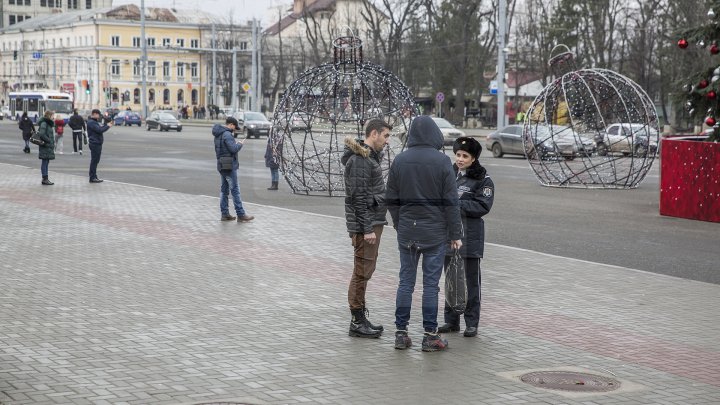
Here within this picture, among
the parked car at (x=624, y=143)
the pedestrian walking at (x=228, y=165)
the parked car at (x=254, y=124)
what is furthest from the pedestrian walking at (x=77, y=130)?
the pedestrian walking at (x=228, y=165)

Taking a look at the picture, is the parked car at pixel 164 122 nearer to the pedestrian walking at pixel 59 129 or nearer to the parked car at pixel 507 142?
the pedestrian walking at pixel 59 129

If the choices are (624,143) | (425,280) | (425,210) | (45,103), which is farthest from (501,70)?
(45,103)

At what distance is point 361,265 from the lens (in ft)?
28.9

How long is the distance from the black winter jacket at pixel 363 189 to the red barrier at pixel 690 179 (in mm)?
10968

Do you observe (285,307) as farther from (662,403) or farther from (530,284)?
(662,403)

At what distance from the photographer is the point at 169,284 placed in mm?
11062

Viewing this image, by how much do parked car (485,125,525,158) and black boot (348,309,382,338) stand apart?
1225 inches

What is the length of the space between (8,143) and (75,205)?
2951cm

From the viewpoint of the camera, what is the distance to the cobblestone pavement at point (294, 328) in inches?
280

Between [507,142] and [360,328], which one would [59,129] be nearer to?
[507,142]

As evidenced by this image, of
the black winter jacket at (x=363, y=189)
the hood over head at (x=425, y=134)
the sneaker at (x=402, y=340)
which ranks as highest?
the hood over head at (x=425, y=134)

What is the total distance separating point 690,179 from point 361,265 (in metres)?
11.4

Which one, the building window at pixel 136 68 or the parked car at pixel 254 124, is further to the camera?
the building window at pixel 136 68

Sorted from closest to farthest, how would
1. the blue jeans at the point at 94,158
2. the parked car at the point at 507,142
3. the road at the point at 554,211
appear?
1. the road at the point at 554,211
2. the blue jeans at the point at 94,158
3. the parked car at the point at 507,142
